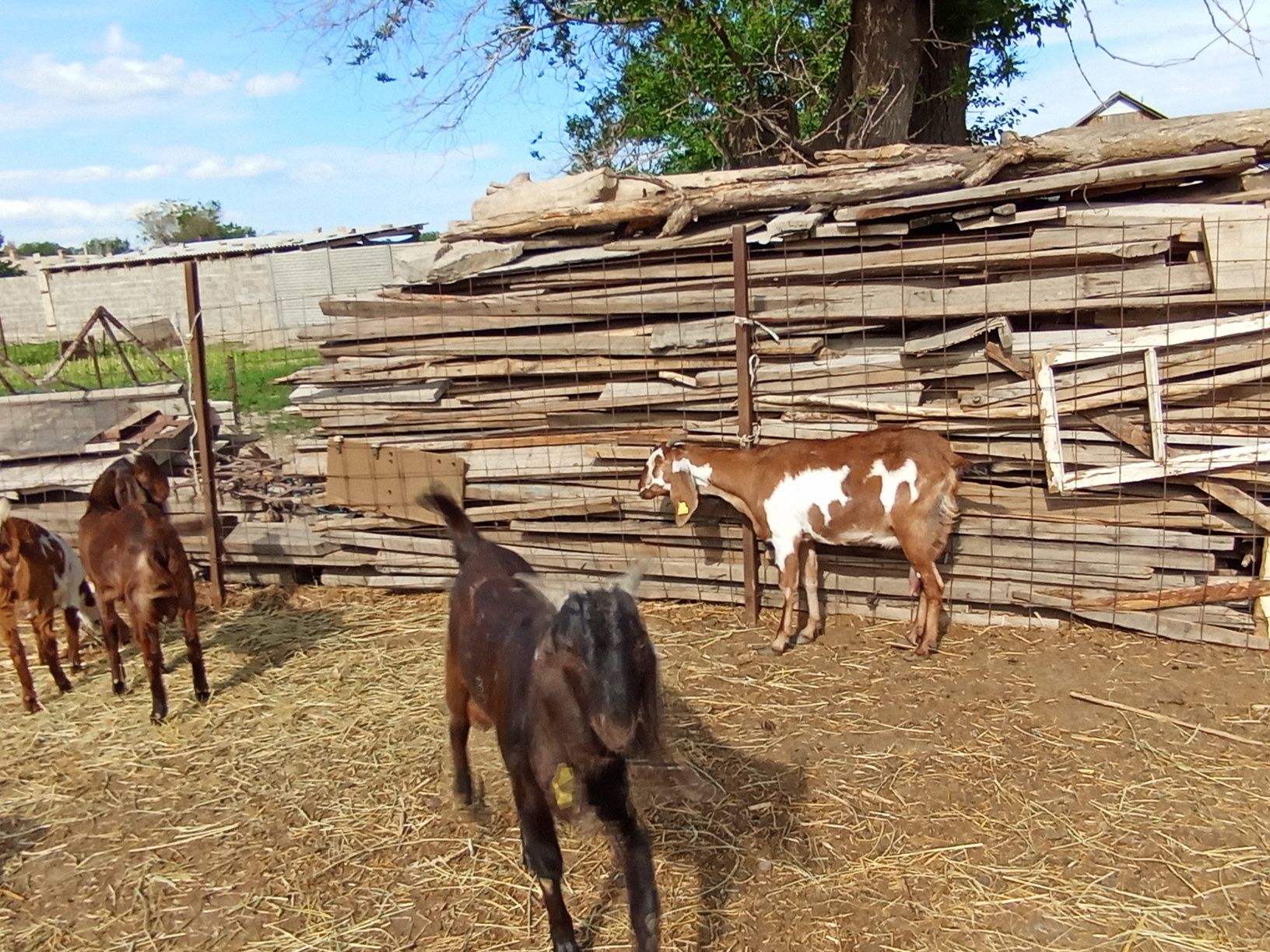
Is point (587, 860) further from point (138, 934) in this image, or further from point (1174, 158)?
point (1174, 158)

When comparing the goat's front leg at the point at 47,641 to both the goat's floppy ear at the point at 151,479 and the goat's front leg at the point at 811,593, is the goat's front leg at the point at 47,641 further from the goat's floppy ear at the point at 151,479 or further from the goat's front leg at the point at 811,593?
the goat's front leg at the point at 811,593

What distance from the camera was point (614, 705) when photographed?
2.50 metres

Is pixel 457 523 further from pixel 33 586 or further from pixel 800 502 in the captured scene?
pixel 33 586

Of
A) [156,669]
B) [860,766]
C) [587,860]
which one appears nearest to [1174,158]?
[860,766]

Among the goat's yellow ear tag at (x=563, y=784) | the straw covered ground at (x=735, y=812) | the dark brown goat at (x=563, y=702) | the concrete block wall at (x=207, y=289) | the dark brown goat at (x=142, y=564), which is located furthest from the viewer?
the concrete block wall at (x=207, y=289)

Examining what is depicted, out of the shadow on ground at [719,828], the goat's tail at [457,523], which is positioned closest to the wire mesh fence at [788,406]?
the goat's tail at [457,523]

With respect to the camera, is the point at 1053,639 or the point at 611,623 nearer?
the point at 611,623

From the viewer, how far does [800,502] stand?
21.5 feet

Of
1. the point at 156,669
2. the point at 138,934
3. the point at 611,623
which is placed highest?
the point at 611,623

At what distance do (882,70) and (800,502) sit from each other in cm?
663

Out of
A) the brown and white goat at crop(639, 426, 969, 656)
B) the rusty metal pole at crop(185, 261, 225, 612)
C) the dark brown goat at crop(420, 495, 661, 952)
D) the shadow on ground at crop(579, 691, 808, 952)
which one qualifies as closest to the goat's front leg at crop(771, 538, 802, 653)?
the brown and white goat at crop(639, 426, 969, 656)

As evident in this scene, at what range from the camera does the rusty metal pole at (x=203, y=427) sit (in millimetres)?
7695

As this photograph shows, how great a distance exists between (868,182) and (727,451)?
210cm

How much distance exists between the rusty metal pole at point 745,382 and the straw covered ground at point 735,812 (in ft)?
2.25
